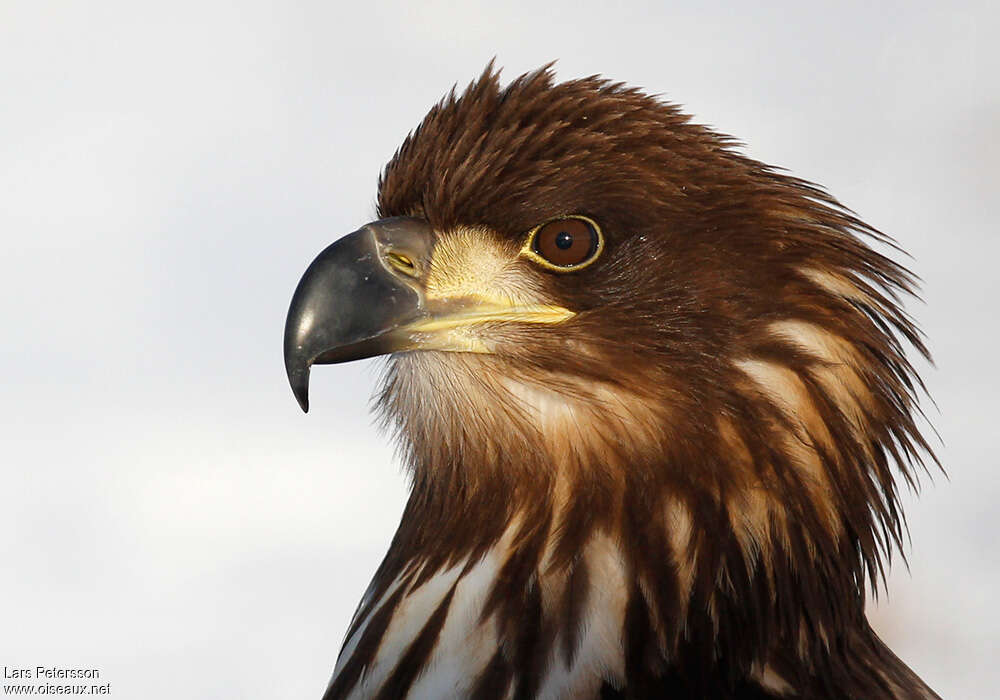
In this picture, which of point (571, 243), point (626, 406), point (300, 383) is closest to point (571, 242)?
point (571, 243)

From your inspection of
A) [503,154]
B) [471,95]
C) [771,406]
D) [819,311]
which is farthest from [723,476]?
[471,95]

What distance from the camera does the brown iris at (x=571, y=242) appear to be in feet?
10.0

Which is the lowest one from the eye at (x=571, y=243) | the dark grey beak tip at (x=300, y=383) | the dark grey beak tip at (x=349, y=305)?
the dark grey beak tip at (x=300, y=383)

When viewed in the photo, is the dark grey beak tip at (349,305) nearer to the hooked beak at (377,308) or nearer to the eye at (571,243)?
the hooked beak at (377,308)

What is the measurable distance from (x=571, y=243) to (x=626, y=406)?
1.27 feet

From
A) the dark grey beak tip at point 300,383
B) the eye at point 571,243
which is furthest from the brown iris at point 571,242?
the dark grey beak tip at point 300,383

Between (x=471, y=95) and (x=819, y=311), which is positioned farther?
(x=471, y=95)

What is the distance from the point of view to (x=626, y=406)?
9.82 ft

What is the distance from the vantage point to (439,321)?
122 inches

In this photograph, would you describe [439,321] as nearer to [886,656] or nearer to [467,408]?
[467,408]

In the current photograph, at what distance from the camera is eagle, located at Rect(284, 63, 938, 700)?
→ 2.87 m

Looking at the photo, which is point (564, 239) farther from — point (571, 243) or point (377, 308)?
point (377, 308)

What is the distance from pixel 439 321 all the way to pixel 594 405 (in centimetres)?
41

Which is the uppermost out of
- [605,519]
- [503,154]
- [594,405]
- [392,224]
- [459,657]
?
[503,154]
